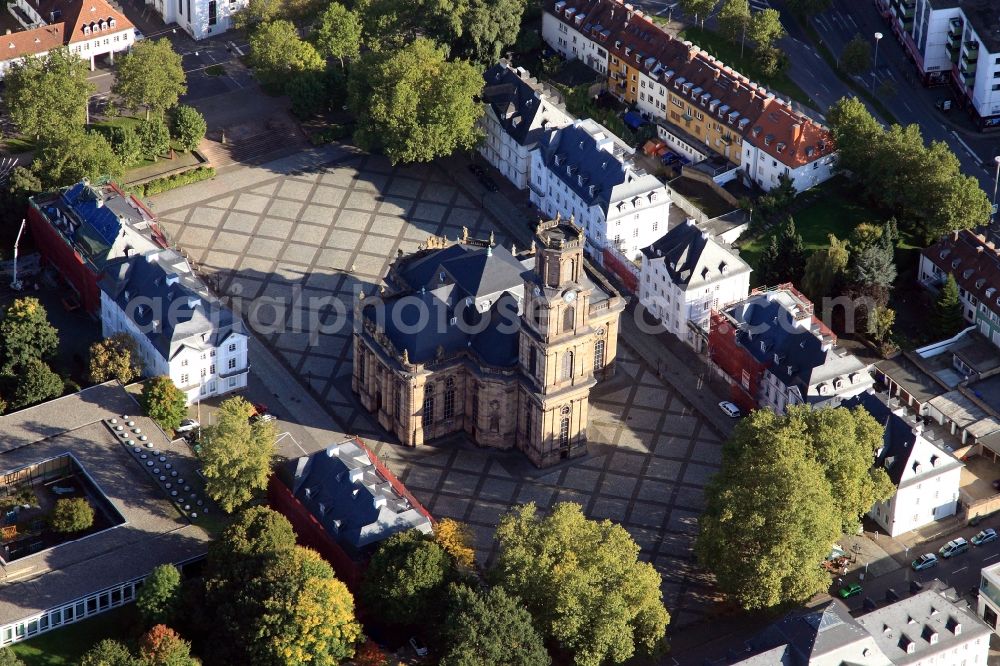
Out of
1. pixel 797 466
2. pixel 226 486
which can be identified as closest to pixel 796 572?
pixel 797 466

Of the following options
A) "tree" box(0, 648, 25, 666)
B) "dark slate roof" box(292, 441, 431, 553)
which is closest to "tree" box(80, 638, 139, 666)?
"tree" box(0, 648, 25, 666)

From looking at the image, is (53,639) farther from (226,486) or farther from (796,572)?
(796,572)

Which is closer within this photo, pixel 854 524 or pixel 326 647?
pixel 326 647

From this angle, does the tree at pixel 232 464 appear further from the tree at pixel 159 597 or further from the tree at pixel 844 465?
the tree at pixel 844 465

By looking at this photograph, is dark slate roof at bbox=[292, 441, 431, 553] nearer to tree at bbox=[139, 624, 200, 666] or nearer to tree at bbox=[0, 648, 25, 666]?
tree at bbox=[139, 624, 200, 666]

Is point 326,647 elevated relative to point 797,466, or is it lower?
lower

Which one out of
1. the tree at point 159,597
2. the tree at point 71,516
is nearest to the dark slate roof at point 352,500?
the tree at point 159,597

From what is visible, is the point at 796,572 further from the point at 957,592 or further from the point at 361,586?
the point at 361,586

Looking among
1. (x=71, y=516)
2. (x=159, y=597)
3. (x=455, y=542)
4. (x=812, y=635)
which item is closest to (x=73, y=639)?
(x=159, y=597)
